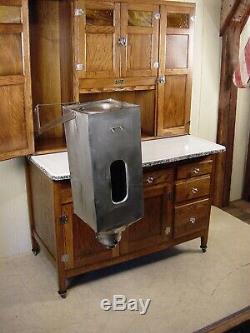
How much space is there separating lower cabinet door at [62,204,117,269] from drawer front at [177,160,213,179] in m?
0.68

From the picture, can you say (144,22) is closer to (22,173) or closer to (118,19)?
(118,19)

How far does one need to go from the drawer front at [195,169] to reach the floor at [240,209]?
0.99 metres

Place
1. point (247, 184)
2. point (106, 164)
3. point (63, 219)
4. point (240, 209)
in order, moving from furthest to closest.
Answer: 1. point (247, 184)
2. point (240, 209)
3. point (63, 219)
4. point (106, 164)

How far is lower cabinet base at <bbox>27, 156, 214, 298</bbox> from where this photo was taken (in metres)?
2.34

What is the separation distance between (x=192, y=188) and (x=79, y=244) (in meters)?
0.86

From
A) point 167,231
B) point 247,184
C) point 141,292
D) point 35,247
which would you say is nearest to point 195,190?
point 167,231

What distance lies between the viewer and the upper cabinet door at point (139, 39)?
2.53 metres

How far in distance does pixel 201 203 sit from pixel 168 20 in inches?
49.9

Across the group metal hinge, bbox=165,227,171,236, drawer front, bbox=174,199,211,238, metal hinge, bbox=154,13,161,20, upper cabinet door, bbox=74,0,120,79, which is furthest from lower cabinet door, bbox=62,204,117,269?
metal hinge, bbox=154,13,161,20

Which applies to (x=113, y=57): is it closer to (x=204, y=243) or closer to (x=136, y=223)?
(x=136, y=223)

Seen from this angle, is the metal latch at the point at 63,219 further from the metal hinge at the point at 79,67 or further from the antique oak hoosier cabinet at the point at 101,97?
the metal hinge at the point at 79,67

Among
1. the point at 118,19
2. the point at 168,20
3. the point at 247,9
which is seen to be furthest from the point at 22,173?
the point at 247,9

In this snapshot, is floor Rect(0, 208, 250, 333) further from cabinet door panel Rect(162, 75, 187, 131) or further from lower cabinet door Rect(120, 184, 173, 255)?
cabinet door panel Rect(162, 75, 187, 131)

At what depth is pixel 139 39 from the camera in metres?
2.62
